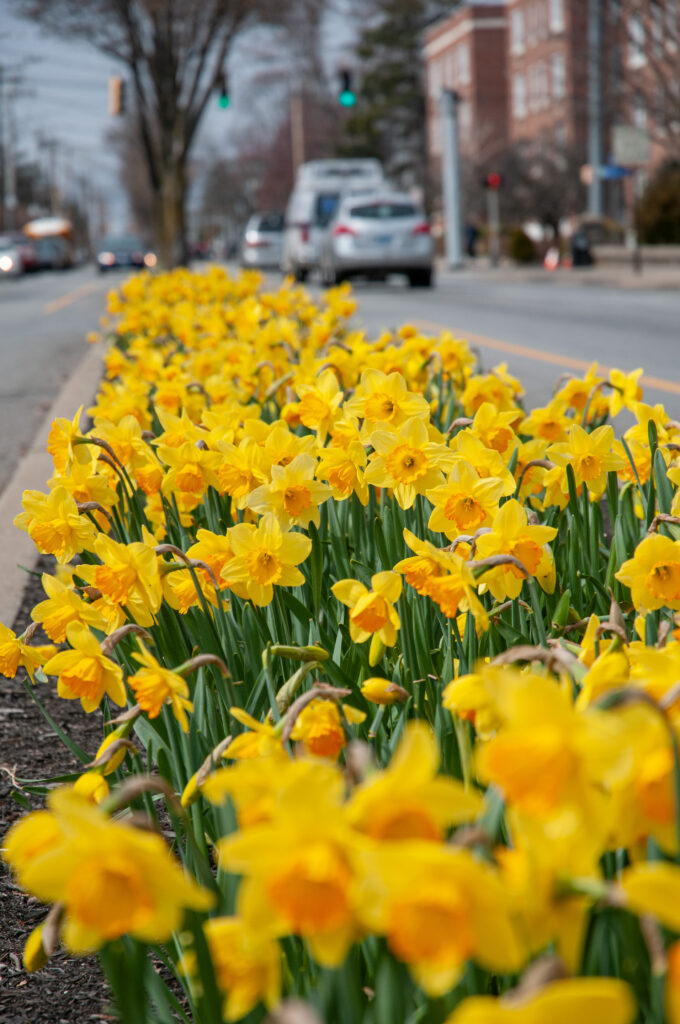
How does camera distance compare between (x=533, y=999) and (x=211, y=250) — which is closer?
(x=533, y=999)

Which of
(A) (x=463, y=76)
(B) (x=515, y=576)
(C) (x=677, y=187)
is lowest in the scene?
(B) (x=515, y=576)

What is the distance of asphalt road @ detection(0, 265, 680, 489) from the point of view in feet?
28.2

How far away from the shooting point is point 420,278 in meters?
23.4

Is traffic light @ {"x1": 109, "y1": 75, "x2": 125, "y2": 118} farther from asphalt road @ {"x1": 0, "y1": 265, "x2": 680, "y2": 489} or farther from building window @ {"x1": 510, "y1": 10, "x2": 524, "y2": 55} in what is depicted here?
building window @ {"x1": 510, "y1": 10, "x2": 524, "y2": 55}

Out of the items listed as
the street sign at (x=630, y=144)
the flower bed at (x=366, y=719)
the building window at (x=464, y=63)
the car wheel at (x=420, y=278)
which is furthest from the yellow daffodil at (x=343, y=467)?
the building window at (x=464, y=63)

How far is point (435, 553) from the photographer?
1634 millimetres

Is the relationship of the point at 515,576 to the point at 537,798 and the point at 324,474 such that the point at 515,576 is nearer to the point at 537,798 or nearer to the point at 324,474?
the point at 324,474

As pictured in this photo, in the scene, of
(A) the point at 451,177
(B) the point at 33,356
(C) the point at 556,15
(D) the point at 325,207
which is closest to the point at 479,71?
(C) the point at 556,15

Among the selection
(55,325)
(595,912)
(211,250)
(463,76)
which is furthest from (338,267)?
(211,250)

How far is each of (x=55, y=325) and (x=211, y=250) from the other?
246 ft

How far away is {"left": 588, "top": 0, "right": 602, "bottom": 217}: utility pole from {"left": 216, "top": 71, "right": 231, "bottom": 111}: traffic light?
9.93 m

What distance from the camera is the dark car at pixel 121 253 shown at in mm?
45688

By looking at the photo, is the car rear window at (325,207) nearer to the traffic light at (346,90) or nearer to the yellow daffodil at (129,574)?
the traffic light at (346,90)

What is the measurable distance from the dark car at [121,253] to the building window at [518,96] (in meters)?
19.3
